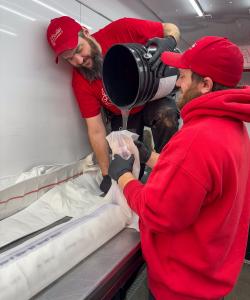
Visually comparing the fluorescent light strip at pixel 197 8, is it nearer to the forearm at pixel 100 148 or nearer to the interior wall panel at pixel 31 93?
the interior wall panel at pixel 31 93

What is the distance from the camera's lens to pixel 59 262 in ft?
2.91

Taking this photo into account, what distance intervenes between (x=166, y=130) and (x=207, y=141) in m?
0.96

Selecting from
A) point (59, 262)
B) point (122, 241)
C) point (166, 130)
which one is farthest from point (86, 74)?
point (59, 262)

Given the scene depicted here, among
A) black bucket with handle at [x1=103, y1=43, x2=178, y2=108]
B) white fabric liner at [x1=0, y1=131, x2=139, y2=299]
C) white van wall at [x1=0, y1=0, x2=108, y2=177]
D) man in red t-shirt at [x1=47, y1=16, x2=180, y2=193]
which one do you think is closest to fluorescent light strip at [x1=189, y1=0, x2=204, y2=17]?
man in red t-shirt at [x1=47, y1=16, x2=180, y2=193]

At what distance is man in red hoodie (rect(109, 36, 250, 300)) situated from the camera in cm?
73

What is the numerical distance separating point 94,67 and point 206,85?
902mm

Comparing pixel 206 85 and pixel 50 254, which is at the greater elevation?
pixel 206 85

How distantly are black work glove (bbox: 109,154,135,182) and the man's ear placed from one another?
38 cm

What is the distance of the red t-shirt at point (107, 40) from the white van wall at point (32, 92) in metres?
0.06

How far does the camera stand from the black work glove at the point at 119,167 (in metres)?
1.08

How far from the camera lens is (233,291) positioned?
2020 millimetres

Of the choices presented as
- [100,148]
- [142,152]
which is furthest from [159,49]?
[100,148]

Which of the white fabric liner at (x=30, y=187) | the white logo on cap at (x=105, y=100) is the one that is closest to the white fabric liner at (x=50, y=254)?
the white fabric liner at (x=30, y=187)

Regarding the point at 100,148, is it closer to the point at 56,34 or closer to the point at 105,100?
the point at 105,100
